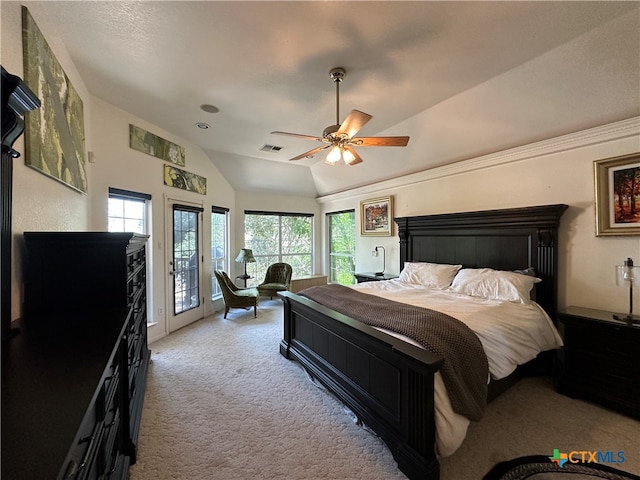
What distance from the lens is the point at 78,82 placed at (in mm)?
2592

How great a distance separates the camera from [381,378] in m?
1.94

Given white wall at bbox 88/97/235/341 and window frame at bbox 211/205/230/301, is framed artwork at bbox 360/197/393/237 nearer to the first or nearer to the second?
window frame at bbox 211/205/230/301

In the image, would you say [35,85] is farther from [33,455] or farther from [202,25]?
[33,455]

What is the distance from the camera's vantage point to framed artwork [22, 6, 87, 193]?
1.58m

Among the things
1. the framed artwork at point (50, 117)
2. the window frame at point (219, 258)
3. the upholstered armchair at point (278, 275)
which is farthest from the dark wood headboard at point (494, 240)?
the framed artwork at point (50, 117)

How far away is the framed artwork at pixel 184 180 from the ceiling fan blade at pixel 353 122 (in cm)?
293

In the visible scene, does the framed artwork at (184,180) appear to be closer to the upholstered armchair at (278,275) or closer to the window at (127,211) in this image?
the window at (127,211)

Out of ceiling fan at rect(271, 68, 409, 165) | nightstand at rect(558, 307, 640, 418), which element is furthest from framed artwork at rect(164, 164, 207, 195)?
nightstand at rect(558, 307, 640, 418)

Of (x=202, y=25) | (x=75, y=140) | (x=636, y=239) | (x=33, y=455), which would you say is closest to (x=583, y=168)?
(x=636, y=239)

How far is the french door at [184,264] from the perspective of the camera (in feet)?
13.5

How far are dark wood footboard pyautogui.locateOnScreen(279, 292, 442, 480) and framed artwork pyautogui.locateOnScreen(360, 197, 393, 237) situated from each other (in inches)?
102

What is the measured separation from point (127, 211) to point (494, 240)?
15.6ft

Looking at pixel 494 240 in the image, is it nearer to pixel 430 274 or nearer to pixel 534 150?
pixel 430 274

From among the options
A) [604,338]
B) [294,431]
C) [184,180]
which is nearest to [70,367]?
[294,431]
